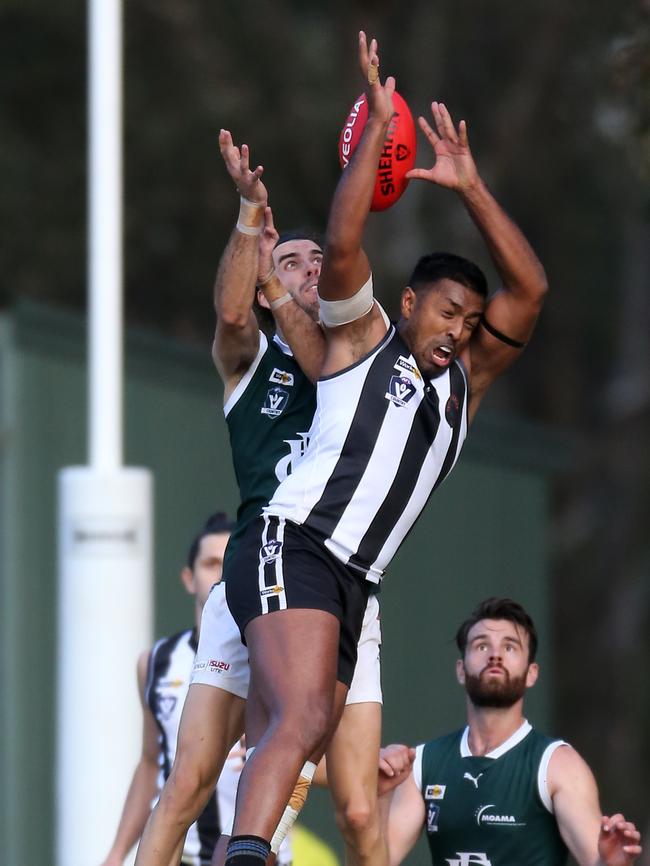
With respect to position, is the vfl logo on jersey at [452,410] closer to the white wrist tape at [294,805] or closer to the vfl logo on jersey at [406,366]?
the vfl logo on jersey at [406,366]

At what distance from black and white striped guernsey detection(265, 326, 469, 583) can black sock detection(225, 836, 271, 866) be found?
3.28 ft

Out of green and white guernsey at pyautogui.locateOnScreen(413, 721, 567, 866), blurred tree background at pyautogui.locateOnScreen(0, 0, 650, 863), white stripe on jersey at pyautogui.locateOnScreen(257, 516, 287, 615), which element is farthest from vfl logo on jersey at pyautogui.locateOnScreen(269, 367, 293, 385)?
blurred tree background at pyautogui.locateOnScreen(0, 0, 650, 863)

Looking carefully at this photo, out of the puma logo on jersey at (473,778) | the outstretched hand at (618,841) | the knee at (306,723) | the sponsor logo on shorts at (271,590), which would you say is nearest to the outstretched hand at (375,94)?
the sponsor logo on shorts at (271,590)

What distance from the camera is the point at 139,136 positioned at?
22.4m

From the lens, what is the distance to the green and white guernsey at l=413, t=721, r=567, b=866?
21.2ft

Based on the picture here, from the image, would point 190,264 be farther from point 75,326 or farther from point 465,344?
point 465,344

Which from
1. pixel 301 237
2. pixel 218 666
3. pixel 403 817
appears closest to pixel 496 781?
pixel 403 817

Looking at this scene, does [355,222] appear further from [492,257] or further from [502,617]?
[502,617]

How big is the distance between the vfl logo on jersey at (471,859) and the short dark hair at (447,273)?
6.76ft

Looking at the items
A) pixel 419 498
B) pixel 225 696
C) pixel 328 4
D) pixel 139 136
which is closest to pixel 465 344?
pixel 419 498

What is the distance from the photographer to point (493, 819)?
6.49m

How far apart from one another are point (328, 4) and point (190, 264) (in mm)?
4296

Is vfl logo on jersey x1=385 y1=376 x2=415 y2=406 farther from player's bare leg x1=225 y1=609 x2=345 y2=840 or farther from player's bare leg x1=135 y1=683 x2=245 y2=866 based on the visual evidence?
player's bare leg x1=135 y1=683 x2=245 y2=866

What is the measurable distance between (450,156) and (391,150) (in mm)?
204
